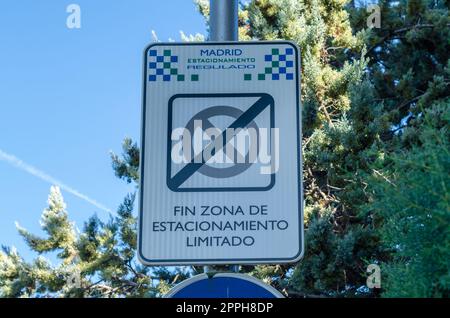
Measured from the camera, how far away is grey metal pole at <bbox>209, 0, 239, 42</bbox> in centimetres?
319

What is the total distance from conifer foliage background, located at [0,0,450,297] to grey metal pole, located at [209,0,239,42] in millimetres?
3317

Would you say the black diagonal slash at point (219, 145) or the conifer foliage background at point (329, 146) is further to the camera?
the conifer foliage background at point (329, 146)

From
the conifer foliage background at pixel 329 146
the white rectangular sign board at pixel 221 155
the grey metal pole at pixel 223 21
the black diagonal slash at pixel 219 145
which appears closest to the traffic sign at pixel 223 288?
the white rectangular sign board at pixel 221 155

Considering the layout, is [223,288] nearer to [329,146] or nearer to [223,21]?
[223,21]

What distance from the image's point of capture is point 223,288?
2684mm

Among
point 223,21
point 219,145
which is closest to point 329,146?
point 223,21

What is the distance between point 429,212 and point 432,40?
33.0 feet

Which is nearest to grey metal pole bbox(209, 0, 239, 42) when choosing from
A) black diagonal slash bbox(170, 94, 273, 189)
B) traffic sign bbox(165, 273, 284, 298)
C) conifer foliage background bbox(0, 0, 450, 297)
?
black diagonal slash bbox(170, 94, 273, 189)

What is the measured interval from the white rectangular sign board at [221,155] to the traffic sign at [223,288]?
81 mm

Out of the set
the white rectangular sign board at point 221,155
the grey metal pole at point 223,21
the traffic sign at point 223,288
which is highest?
the grey metal pole at point 223,21

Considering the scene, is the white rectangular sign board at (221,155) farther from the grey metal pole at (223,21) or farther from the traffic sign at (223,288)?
the grey metal pole at (223,21)

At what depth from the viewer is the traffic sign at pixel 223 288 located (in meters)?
2.64
